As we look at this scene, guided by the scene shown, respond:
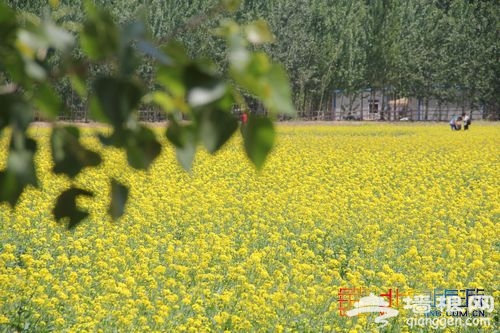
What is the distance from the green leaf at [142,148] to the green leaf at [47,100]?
0.28 feet

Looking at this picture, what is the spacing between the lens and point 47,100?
1.03 m

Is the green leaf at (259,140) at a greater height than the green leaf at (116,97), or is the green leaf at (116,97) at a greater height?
the green leaf at (116,97)

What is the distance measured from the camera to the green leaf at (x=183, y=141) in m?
1.05

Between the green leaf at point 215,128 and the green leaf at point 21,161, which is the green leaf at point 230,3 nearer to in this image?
the green leaf at point 215,128

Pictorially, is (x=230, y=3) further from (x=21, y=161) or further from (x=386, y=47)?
(x=386, y=47)

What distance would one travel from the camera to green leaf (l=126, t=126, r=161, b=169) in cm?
107

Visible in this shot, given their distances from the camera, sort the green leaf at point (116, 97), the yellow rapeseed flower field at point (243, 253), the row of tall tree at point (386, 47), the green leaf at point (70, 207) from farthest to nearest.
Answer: the row of tall tree at point (386, 47), the yellow rapeseed flower field at point (243, 253), the green leaf at point (70, 207), the green leaf at point (116, 97)

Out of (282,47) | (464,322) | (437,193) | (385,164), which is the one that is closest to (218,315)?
(464,322)

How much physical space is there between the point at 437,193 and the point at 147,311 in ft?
21.7

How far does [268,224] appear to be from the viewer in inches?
344

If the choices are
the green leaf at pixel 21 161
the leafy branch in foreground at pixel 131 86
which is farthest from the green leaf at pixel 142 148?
the green leaf at pixel 21 161

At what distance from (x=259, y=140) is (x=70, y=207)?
0.37m

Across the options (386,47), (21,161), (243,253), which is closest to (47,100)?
(21,161)

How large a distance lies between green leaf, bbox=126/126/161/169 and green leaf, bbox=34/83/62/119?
0.28 ft
